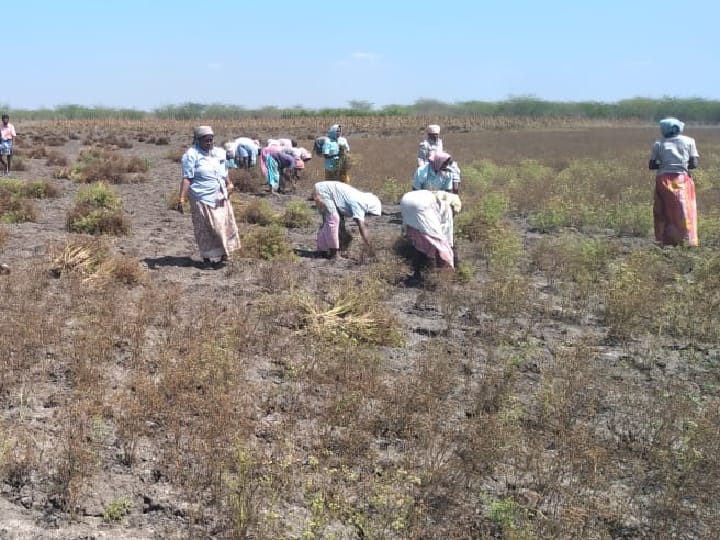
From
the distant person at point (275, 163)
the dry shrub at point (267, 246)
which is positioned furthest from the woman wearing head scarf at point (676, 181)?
the distant person at point (275, 163)

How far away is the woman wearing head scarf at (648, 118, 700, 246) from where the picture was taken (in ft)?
28.6

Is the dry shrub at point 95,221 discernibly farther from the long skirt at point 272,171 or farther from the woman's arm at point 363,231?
the long skirt at point 272,171

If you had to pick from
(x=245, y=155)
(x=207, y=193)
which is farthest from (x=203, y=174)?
(x=245, y=155)

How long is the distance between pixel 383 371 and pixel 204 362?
4.17 feet

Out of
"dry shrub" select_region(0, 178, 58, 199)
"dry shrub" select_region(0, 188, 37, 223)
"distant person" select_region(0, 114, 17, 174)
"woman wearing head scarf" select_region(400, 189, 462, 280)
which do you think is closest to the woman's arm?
"woman wearing head scarf" select_region(400, 189, 462, 280)

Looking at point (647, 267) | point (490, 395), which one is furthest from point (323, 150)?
point (490, 395)

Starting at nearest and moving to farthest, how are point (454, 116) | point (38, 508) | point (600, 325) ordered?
1. point (38, 508)
2. point (600, 325)
3. point (454, 116)

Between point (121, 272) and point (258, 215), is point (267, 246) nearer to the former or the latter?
point (121, 272)

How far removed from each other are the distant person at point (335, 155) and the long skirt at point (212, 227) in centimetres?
406

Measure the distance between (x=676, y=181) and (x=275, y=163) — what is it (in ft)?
26.3

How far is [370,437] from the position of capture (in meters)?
3.97

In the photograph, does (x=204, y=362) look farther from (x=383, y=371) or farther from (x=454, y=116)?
(x=454, y=116)

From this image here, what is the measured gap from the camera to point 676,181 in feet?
28.7

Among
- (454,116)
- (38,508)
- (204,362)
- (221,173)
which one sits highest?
(454,116)
